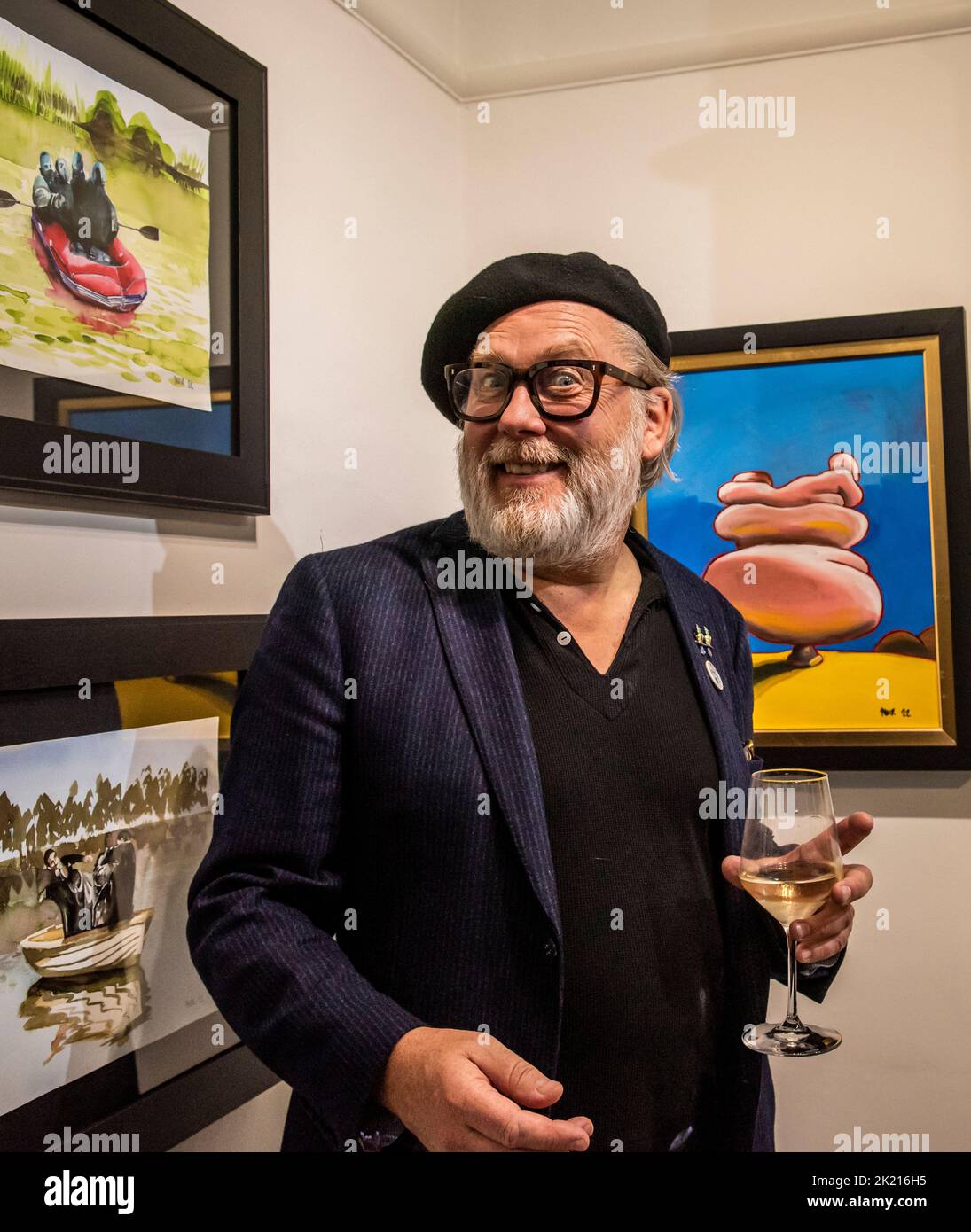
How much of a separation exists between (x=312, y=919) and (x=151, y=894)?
12.5 inches

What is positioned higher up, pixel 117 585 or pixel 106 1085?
pixel 117 585

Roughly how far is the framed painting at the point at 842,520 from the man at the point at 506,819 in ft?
2.88

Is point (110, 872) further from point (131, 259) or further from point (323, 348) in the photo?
point (323, 348)

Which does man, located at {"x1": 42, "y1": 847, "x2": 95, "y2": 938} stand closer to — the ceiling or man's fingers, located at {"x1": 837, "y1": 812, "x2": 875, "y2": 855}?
man's fingers, located at {"x1": 837, "y1": 812, "x2": 875, "y2": 855}

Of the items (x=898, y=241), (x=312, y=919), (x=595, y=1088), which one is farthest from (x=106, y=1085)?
(x=898, y=241)

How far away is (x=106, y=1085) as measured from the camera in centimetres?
129

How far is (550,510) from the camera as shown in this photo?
4.51ft

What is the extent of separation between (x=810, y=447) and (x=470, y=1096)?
174cm

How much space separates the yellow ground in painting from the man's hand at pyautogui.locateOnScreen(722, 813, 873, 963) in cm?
101

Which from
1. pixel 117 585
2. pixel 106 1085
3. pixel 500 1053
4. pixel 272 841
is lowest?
pixel 106 1085

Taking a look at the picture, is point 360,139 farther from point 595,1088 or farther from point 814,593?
point 595,1088

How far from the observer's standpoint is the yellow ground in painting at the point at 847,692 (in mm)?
2197

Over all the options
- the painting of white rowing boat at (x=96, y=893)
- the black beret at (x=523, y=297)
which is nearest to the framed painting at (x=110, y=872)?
the painting of white rowing boat at (x=96, y=893)

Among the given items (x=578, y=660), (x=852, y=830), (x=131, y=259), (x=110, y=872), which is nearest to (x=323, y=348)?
(x=131, y=259)
